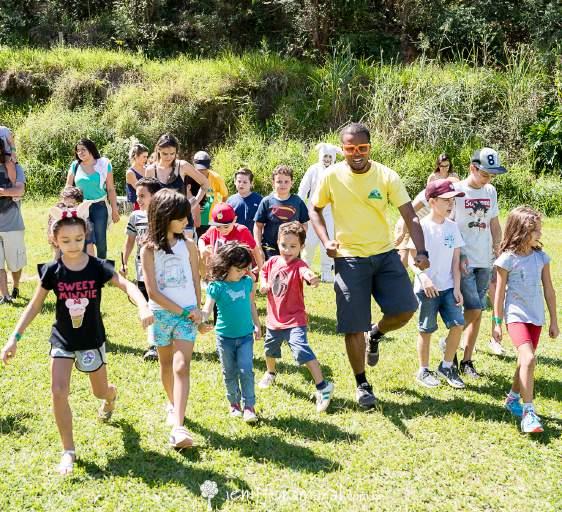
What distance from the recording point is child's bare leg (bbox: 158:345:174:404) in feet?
15.8

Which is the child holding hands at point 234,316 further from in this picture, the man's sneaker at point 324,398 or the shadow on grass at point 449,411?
the shadow on grass at point 449,411

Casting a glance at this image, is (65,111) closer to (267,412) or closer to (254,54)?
(254,54)

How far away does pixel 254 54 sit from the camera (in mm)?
21594

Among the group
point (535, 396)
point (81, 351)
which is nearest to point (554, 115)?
point (535, 396)

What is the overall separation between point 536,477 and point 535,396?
4.96 feet

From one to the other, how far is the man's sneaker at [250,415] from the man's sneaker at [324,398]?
557 mm

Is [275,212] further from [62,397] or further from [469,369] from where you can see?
[62,397]

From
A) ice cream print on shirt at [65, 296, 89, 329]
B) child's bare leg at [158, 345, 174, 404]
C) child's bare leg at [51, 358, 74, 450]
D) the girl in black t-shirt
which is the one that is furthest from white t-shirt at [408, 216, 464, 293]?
child's bare leg at [51, 358, 74, 450]

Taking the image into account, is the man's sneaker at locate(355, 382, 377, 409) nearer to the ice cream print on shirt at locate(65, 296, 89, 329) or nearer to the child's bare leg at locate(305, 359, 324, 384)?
the child's bare leg at locate(305, 359, 324, 384)

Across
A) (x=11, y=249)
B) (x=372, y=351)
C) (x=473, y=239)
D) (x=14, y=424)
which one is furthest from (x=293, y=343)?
(x=11, y=249)

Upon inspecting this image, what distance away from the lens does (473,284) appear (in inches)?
246

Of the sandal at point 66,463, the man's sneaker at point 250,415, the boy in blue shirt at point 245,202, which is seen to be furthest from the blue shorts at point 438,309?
the sandal at point 66,463

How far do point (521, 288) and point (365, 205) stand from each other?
138 centimetres

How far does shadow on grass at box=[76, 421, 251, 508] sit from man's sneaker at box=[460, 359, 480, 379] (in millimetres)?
2874
